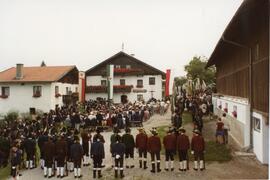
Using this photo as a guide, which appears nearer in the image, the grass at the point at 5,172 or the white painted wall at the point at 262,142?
the white painted wall at the point at 262,142

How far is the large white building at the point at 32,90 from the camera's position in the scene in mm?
39438

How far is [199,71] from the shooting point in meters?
75.6

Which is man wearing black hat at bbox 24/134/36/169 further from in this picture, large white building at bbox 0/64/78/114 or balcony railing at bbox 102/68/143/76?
balcony railing at bbox 102/68/143/76

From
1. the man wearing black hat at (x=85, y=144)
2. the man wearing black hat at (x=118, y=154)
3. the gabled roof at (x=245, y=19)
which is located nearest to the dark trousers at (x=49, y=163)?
the man wearing black hat at (x=85, y=144)

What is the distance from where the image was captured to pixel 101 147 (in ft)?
44.2

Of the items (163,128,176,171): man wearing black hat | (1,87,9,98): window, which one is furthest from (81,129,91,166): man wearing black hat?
(1,87,9,98): window

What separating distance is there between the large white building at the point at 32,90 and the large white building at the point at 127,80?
8173 millimetres

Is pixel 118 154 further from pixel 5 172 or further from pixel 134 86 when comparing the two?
pixel 134 86

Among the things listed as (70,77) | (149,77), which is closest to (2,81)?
(70,77)

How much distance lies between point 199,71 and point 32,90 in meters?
44.7

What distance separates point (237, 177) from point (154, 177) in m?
3.09

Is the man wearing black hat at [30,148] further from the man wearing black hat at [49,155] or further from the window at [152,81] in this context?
the window at [152,81]

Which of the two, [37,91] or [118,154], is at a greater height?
[37,91]

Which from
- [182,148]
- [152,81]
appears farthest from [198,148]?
[152,81]
